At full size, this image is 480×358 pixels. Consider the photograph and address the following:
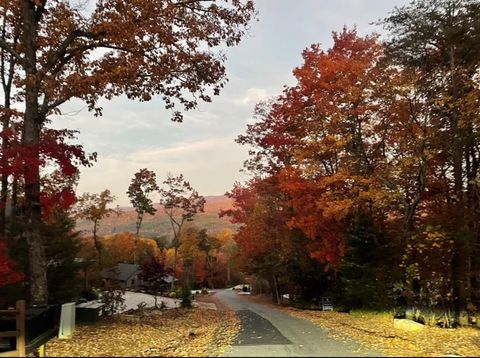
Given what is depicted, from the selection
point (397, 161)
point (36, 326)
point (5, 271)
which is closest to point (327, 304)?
point (397, 161)

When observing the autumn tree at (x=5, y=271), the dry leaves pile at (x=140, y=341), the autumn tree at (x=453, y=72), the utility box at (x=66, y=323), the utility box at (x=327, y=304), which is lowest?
the utility box at (x=327, y=304)

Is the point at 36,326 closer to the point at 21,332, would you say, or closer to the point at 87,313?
the point at 21,332

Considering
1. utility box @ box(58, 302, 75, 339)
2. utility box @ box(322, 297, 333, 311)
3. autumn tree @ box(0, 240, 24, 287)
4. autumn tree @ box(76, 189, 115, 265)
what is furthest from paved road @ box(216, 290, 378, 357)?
autumn tree @ box(76, 189, 115, 265)

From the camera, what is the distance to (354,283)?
19719 millimetres

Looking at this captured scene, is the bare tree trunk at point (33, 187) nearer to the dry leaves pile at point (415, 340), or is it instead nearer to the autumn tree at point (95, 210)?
the dry leaves pile at point (415, 340)

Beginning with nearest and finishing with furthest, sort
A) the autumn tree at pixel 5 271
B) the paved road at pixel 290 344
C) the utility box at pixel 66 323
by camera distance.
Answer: the paved road at pixel 290 344 → the utility box at pixel 66 323 → the autumn tree at pixel 5 271

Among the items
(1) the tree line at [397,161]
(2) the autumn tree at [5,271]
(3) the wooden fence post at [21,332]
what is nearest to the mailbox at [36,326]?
(3) the wooden fence post at [21,332]

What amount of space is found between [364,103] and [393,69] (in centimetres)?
192

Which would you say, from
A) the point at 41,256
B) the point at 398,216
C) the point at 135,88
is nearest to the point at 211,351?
the point at 41,256

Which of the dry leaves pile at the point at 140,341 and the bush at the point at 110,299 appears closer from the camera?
the dry leaves pile at the point at 140,341

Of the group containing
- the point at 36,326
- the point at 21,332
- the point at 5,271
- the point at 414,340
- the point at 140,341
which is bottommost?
the point at 140,341

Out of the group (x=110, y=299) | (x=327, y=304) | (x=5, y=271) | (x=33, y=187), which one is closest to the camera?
(x=5, y=271)

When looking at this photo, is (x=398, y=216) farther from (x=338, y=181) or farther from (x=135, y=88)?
(x=135, y=88)

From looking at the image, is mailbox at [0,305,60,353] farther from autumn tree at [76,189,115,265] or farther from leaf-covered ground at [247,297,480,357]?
autumn tree at [76,189,115,265]
